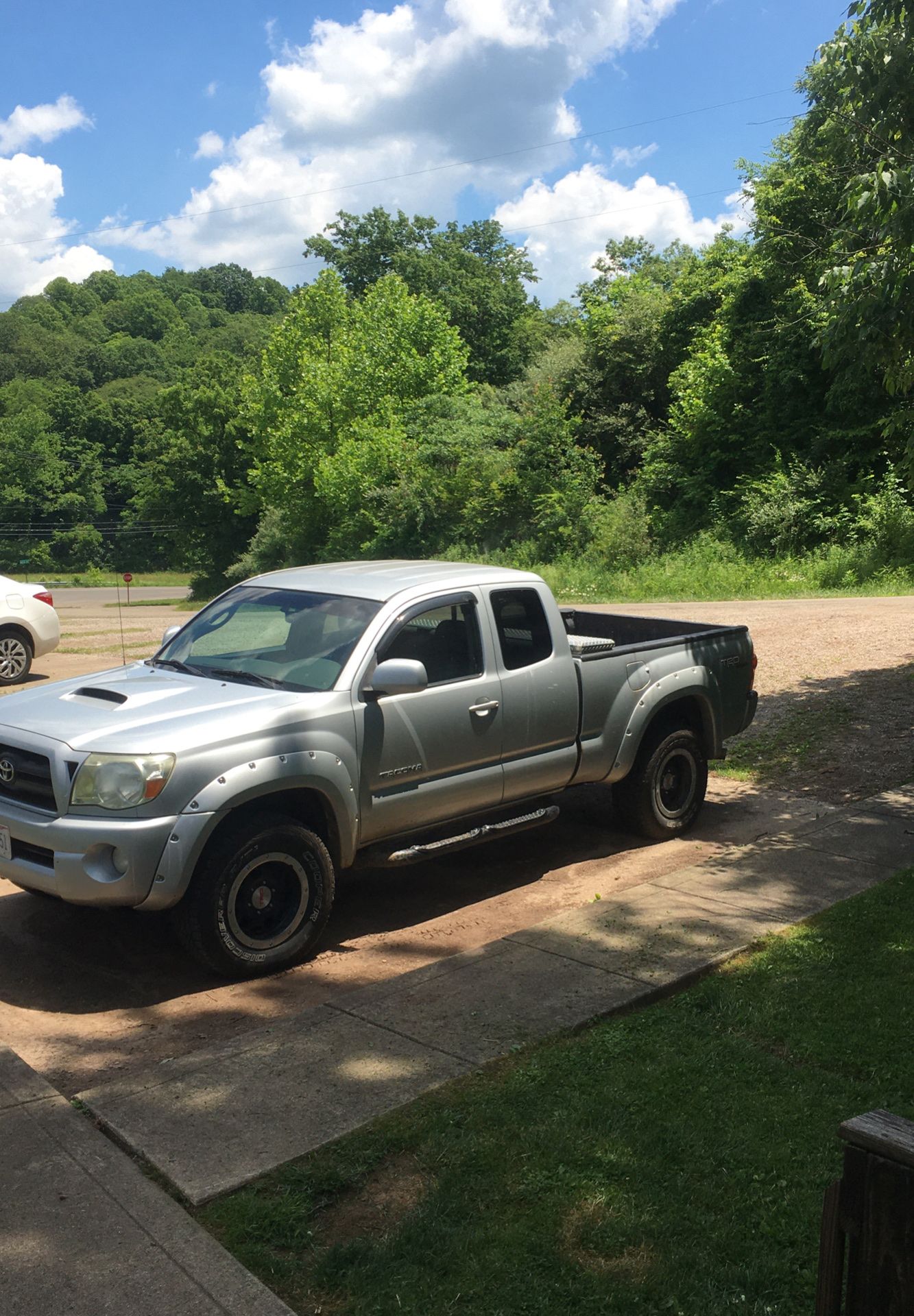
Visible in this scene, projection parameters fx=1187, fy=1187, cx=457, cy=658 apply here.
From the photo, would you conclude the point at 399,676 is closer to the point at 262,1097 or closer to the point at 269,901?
the point at 269,901

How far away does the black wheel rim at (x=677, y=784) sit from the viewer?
7855mm

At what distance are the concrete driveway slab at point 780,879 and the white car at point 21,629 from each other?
1030 centimetres

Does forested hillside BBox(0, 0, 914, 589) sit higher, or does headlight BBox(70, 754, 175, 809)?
forested hillside BBox(0, 0, 914, 589)

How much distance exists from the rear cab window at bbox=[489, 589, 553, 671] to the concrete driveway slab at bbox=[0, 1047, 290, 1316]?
3688 millimetres

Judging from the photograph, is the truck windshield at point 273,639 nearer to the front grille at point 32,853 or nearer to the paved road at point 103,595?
the front grille at point 32,853

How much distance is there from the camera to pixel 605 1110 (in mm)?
3955

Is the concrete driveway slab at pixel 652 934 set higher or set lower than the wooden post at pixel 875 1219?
lower

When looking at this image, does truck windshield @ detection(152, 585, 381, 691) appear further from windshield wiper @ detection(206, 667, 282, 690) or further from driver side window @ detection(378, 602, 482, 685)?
driver side window @ detection(378, 602, 482, 685)

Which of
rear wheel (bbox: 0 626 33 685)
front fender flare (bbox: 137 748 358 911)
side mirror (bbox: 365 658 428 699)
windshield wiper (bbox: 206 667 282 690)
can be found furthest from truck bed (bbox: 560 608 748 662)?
rear wheel (bbox: 0 626 33 685)

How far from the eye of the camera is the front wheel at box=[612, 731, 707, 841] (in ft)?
25.2

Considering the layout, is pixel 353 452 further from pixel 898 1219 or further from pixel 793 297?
pixel 898 1219

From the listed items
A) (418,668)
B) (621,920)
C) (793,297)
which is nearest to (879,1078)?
(621,920)

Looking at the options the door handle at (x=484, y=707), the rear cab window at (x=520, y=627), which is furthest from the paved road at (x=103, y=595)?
the door handle at (x=484, y=707)

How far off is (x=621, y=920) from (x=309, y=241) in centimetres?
7947
